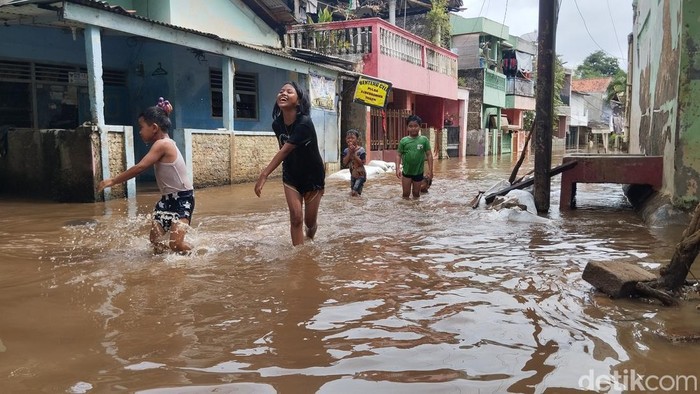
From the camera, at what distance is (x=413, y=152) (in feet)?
31.3

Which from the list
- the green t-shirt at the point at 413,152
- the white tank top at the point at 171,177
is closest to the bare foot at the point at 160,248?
the white tank top at the point at 171,177

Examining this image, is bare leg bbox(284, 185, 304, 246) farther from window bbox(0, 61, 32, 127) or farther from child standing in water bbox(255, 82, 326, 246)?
window bbox(0, 61, 32, 127)

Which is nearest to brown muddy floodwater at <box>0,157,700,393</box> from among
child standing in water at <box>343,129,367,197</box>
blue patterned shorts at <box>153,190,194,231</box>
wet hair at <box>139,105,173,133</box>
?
blue patterned shorts at <box>153,190,194,231</box>

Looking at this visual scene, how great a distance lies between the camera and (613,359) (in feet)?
8.38

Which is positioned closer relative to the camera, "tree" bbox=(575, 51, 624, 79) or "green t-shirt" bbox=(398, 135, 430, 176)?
"green t-shirt" bbox=(398, 135, 430, 176)

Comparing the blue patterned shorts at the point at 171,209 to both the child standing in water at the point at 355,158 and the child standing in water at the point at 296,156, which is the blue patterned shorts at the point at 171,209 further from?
the child standing in water at the point at 355,158

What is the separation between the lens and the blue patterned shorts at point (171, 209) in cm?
503

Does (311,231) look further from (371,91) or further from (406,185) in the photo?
(371,91)

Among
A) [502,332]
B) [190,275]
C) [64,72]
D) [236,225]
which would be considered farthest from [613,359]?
[64,72]

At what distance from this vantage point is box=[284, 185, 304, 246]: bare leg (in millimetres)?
5180

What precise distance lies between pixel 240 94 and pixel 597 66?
2790 inches

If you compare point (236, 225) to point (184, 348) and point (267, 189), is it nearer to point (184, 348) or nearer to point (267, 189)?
point (184, 348)

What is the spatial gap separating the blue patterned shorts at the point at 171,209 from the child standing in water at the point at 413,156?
16.8 feet

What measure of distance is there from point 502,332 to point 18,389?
7.50ft
